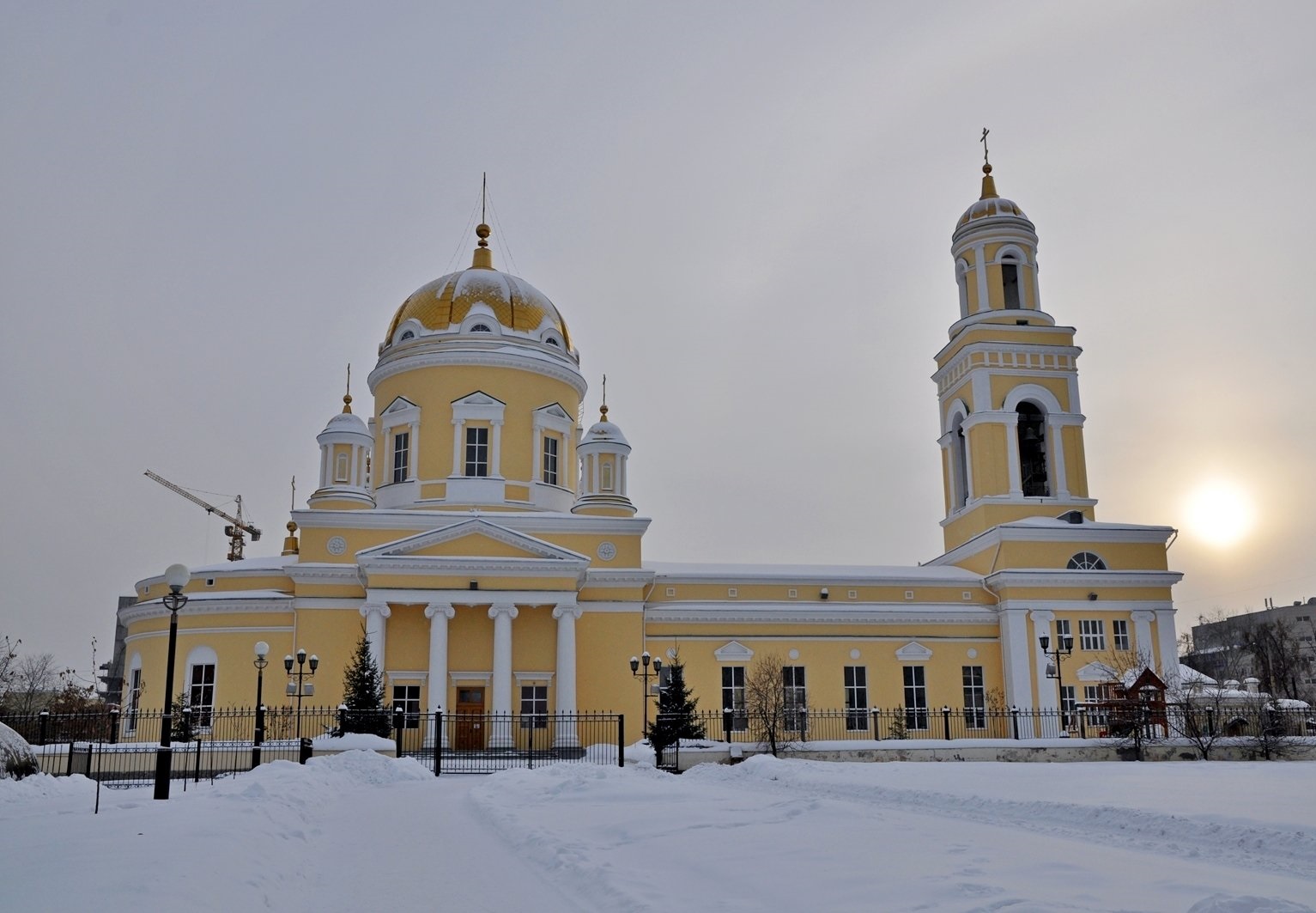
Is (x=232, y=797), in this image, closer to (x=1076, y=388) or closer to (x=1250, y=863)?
(x=1250, y=863)

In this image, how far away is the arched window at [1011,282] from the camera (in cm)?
3950

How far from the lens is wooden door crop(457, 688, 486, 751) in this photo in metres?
31.2

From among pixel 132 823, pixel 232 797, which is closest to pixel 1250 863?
pixel 132 823

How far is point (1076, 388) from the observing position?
1524 inches

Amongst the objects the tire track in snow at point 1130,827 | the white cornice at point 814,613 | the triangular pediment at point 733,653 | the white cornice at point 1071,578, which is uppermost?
the white cornice at point 1071,578

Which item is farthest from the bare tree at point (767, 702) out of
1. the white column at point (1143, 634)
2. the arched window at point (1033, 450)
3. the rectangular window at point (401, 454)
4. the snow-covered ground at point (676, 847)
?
the rectangular window at point (401, 454)

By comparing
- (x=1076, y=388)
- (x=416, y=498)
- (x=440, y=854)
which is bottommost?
(x=440, y=854)

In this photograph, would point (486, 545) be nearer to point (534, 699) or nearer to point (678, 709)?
point (534, 699)

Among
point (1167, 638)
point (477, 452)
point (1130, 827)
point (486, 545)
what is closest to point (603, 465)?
point (477, 452)

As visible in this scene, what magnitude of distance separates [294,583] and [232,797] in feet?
72.8

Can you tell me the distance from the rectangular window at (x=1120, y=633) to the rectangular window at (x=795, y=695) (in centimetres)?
1006

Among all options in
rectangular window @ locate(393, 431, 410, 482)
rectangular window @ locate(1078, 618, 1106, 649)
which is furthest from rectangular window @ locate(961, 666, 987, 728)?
rectangular window @ locate(393, 431, 410, 482)

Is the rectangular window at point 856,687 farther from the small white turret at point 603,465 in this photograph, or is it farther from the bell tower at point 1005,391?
the small white turret at point 603,465

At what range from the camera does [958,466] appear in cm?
4000
